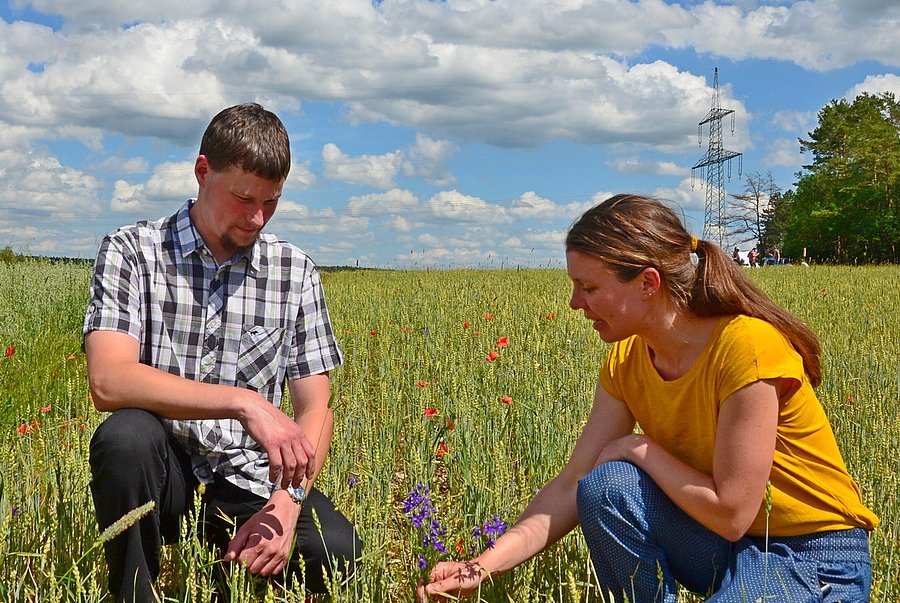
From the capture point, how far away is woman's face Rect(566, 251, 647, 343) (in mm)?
2137

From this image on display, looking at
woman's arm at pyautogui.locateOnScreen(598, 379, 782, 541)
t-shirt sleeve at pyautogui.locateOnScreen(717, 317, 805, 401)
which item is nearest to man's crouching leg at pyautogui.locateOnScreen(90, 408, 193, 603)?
woman's arm at pyautogui.locateOnScreen(598, 379, 782, 541)

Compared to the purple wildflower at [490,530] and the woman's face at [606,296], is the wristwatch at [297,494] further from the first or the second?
the woman's face at [606,296]

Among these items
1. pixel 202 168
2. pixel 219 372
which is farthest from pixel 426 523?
pixel 202 168

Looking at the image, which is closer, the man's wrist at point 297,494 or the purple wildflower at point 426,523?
the purple wildflower at point 426,523

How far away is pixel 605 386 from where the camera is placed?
8.05 feet

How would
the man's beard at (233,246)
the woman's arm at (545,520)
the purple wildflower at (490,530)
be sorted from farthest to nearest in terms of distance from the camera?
1. the man's beard at (233,246)
2. the purple wildflower at (490,530)
3. the woman's arm at (545,520)

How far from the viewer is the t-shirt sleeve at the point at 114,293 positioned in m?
2.29

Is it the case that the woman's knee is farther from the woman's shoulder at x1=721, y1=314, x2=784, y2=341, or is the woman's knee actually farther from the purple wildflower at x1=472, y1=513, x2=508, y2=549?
the woman's shoulder at x1=721, y1=314, x2=784, y2=341

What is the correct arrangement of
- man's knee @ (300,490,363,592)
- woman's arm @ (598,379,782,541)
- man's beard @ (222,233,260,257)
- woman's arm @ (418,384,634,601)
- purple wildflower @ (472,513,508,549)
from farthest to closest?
1. man's beard @ (222,233,260,257)
2. man's knee @ (300,490,363,592)
3. purple wildflower @ (472,513,508,549)
4. woman's arm @ (418,384,634,601)
5. woman's arm @ (598,379,782,541)

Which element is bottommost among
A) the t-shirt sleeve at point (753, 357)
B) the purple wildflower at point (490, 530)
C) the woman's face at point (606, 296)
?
the purple wildflower at point (490, 530)

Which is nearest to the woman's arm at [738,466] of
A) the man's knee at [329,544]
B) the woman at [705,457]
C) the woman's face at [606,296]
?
the woman at [705,457]

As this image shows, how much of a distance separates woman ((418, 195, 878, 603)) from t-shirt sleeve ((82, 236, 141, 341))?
1104 millimetres

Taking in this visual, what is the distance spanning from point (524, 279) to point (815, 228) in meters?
33.2

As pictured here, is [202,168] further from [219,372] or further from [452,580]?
[452,580]
